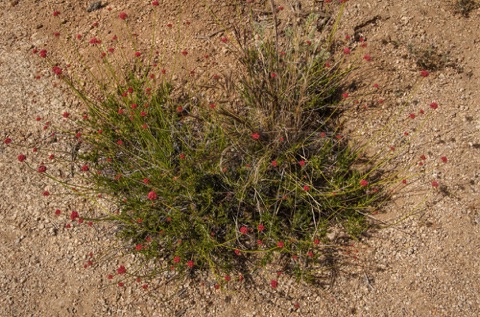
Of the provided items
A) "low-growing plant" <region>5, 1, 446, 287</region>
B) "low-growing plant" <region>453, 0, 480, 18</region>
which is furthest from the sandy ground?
"low-growing plant" <region>5, 1, 446, 287</region>

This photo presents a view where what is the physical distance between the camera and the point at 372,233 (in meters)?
2.82

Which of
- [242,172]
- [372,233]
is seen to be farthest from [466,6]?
[242,172]

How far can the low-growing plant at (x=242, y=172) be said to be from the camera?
2783mm

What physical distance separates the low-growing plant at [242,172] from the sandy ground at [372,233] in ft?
0.58

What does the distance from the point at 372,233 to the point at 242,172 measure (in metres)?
1.11

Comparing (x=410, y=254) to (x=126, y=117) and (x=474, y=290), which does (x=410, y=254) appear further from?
(x=126, y=117)

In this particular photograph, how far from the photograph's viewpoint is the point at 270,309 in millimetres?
2670

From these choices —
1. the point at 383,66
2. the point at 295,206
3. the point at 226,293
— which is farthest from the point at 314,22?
the point at 226,293

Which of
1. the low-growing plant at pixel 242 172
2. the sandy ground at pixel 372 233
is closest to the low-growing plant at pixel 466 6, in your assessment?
the sandy ground at pixel 372 233

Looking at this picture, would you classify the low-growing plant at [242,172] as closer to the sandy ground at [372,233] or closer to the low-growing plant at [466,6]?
the sandy ground at [372,233]

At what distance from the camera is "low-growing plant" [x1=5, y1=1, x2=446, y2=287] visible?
9.13 ft

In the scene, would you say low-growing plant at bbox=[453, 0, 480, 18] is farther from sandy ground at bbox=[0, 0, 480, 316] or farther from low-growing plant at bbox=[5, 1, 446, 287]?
low-growing plant at bbox=[5, 1, 446, 287]

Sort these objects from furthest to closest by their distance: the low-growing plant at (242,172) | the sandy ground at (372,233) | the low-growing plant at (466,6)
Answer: the low-growing plant at (466,6), the low-growing plant at (242,172), the sandy ground at (372,233)

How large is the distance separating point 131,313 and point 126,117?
Result: 1.63 meters
